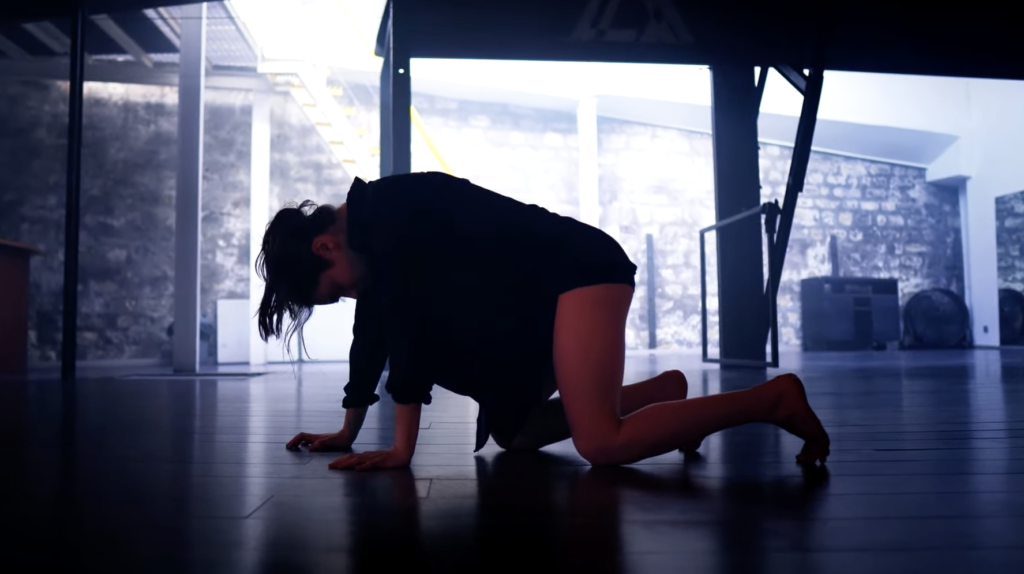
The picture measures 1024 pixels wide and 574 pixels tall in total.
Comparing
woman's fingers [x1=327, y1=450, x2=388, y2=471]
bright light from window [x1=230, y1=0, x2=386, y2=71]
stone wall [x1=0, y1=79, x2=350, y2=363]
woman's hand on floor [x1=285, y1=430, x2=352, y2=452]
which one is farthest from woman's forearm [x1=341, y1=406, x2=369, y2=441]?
stone wall [x1=0, y1=79, x2=350, y2=363]

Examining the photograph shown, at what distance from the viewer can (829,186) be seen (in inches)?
403

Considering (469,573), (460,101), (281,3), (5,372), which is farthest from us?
(460,101)

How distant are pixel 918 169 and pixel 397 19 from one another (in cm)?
849

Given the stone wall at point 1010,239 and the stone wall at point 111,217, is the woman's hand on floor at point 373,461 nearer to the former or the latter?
the stone wall at point 111,217

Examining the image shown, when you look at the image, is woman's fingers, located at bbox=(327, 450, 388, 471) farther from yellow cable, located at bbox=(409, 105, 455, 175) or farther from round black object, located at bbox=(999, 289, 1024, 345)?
round black object, located at bbox=(999, 289, 1024, 345)

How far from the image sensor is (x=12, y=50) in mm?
7070

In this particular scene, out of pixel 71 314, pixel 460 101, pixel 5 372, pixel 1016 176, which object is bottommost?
pixel 5 372

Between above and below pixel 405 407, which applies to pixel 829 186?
above

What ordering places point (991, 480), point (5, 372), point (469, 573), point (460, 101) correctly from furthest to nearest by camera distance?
point (460, 101)
point (5, 372)
point (991, 480)
point (469, 573)

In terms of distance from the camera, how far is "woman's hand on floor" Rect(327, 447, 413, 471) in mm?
1415

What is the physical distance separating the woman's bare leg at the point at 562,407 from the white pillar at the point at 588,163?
8.04 meters

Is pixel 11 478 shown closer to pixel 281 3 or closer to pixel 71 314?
pixel 71 314

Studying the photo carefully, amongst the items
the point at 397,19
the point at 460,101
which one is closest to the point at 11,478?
the point at 397,19

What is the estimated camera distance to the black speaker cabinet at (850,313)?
920 centimetres
